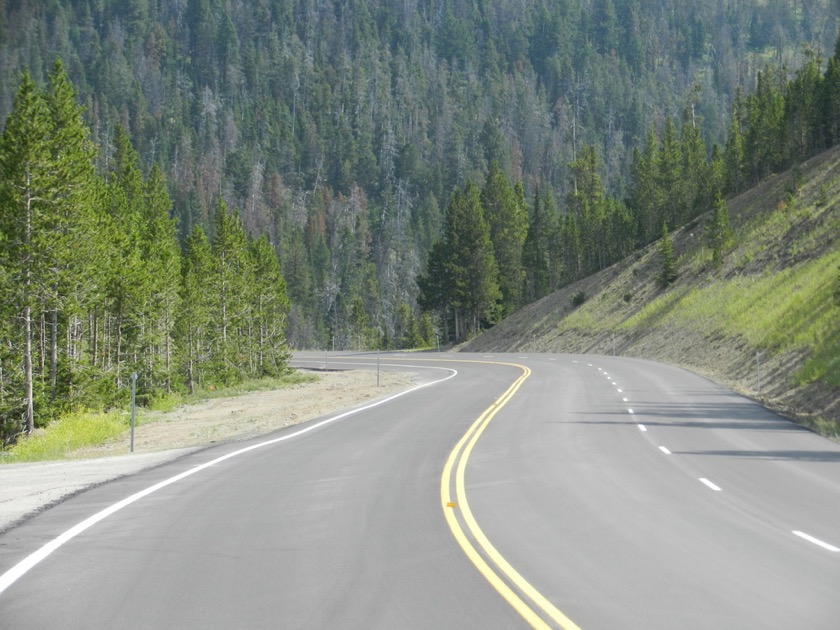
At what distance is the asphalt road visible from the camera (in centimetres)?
645

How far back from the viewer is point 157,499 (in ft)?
36.1

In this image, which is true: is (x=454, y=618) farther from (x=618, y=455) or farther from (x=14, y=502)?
(x=618, y=455)

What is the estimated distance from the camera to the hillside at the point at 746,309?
34594 mm

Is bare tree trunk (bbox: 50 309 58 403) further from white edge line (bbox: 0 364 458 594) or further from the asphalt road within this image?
white edge line (bbox: 0 364 458 594)

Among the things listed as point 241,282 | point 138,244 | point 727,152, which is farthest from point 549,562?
point 727,152

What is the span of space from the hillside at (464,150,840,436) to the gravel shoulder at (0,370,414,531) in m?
14.7

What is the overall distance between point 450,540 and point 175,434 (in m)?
18.9

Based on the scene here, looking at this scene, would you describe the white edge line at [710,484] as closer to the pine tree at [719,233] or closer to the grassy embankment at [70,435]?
the grassy embankment at [70,435]

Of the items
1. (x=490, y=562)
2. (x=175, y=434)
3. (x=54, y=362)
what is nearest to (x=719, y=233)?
(x=54, y=362)

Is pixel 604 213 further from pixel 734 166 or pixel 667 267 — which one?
pixel 667 267

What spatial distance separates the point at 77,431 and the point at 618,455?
16.8 m

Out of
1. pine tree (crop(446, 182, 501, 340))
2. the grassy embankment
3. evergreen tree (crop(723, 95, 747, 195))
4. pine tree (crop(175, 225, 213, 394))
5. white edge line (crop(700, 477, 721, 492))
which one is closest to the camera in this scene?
white edge line (crop(700, 477, 721, 492))

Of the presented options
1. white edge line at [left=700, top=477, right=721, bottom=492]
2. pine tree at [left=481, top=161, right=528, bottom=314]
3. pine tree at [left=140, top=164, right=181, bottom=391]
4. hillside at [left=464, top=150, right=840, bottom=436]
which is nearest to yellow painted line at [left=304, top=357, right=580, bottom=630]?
white edge line at [left=700, top=477, right=721, bottom=492]

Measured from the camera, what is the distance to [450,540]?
8.75 m
